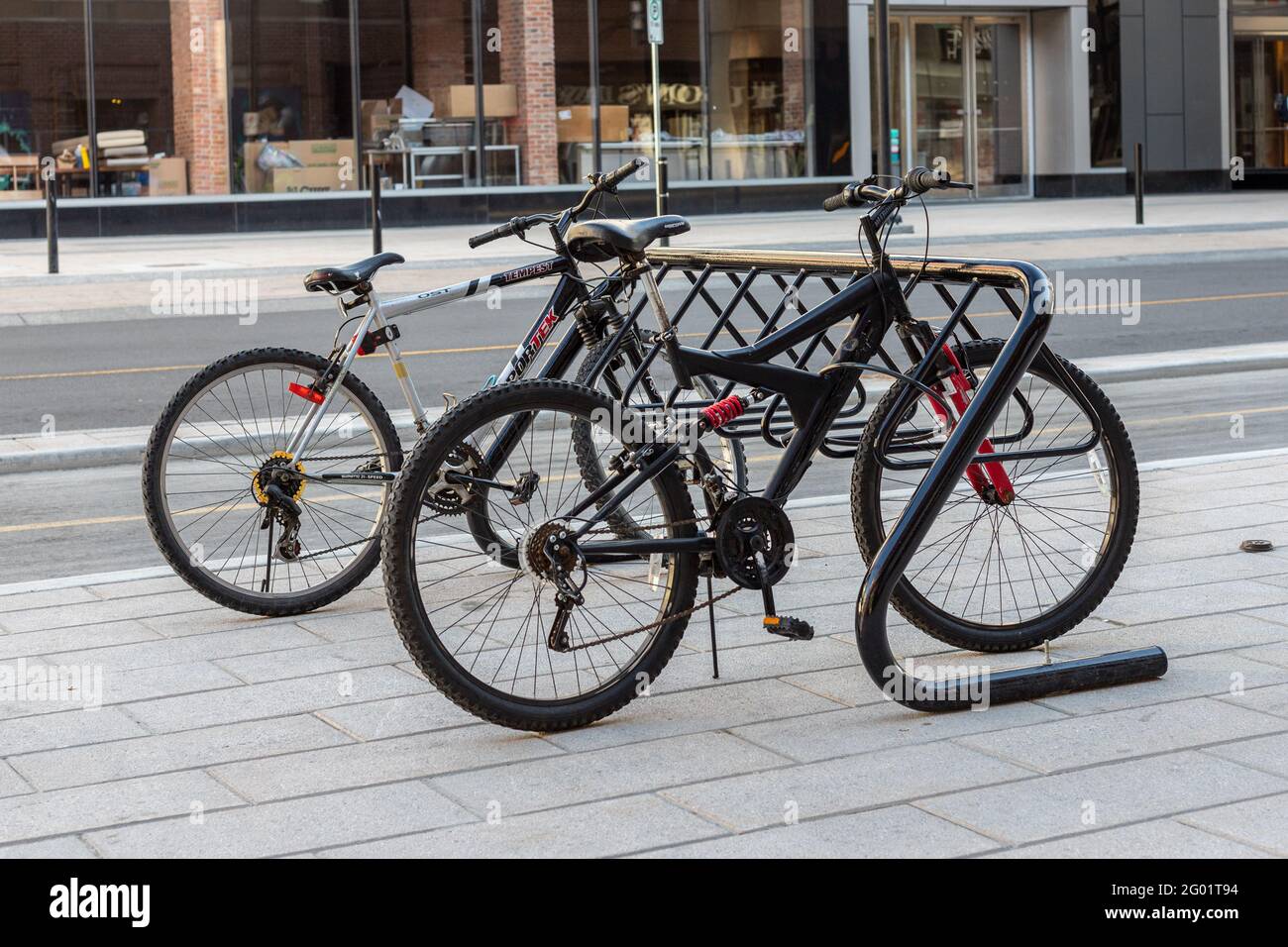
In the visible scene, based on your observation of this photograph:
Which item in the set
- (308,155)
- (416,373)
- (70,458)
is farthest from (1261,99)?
(70,458)

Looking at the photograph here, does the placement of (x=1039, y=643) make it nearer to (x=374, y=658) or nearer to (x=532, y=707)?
(x=532, y=707)

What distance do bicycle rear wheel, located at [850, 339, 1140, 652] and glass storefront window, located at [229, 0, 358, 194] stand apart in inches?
886

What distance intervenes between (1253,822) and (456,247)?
2036cm

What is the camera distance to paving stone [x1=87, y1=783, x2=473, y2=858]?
359 centimetres

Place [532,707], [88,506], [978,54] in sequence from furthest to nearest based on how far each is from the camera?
[978,54], [88,506], [532,707]

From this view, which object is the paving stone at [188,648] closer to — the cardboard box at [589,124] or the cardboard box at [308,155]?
the cardboard box at [308,155]

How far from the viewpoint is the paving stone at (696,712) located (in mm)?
4340

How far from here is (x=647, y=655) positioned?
4.44 metres

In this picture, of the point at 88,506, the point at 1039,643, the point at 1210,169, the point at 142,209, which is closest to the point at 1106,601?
the point at 1039,643

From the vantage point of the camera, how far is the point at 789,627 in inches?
178

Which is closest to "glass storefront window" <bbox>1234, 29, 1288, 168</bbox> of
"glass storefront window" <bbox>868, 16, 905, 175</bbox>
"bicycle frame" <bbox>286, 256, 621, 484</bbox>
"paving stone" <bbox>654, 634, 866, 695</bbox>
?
"glass storefront window" <bbox>868, 16, 905, 175</bbox>

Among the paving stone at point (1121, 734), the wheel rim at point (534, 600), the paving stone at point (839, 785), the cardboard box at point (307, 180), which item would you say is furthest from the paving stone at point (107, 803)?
the cardboard box at point (307, 180)

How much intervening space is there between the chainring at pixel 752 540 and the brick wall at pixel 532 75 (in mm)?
24402

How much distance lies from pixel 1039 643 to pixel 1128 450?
0.61m
